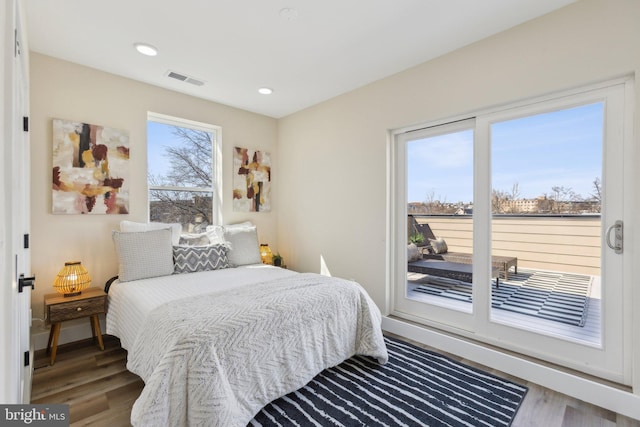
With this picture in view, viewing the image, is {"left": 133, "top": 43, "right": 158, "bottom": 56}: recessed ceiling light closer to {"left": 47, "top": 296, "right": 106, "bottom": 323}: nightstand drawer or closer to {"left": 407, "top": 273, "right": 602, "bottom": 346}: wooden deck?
{"left": 47, "top": 296, "right": 106, "bottom": 323}: nightstand drawer

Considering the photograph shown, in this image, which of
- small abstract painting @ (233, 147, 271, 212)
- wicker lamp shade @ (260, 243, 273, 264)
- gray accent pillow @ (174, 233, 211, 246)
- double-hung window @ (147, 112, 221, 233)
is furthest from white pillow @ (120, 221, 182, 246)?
wicker lamp shade @ (260, 243, 273, 264)

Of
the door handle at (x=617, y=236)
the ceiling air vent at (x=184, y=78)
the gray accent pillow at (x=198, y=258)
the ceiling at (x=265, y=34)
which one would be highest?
the ceiling at (x=265, y=34)

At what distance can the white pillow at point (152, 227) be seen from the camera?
2891mm

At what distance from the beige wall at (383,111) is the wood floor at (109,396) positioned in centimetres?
116

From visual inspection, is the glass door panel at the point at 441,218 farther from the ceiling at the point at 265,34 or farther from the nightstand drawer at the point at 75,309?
the nightstand drawer at the point at 75,309

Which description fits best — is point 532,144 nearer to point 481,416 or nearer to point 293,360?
point 481,416

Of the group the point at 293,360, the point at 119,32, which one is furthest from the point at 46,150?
the point at 293,360

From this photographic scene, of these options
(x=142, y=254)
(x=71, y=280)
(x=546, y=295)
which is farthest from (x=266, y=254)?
(x=546, y=295)

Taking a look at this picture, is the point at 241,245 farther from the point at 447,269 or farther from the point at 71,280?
the point at 447,269

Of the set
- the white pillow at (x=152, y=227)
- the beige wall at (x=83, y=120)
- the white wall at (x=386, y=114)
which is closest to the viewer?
the white wall at (x=386, y=114)

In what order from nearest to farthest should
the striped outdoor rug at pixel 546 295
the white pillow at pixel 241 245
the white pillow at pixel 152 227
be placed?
the striped outdoor rug at pixel 546 295
the white pillow at pixel 152 227
the white pillow at pixel 241 245

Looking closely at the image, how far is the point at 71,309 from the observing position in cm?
242

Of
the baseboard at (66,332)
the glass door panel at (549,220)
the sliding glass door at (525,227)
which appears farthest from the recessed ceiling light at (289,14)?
the baseboard at (66,332)

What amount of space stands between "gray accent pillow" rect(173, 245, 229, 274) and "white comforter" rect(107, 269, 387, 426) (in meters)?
0.59
